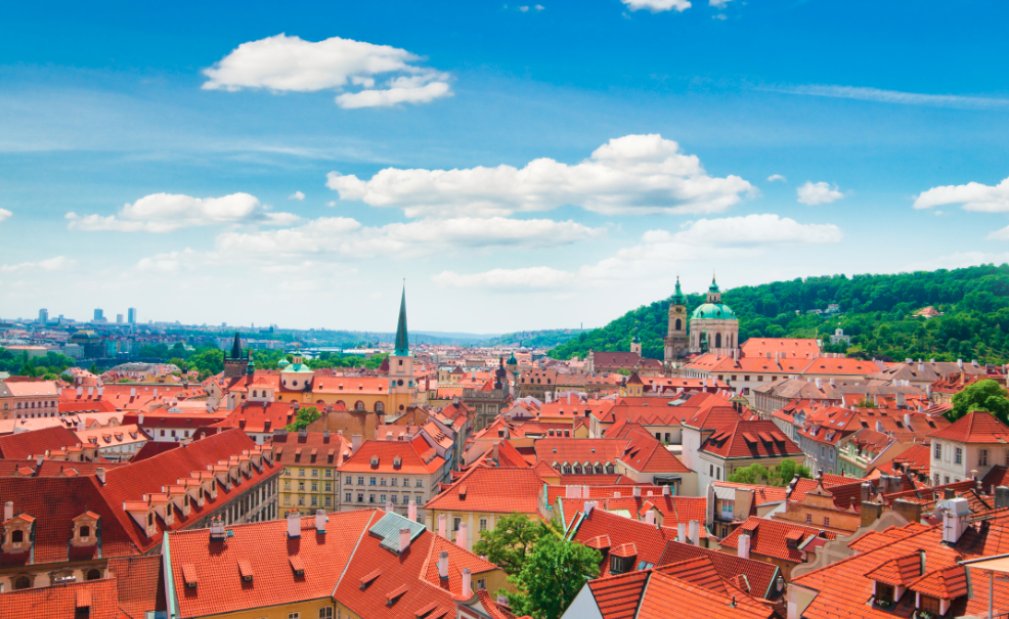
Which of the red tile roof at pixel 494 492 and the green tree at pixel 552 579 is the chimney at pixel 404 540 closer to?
the green tree at pixel 552 579

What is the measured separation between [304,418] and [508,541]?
7209 cm

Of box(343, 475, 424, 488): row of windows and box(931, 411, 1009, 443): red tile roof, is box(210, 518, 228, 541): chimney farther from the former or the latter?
box(931, 411, 1009, 443): red tile roof

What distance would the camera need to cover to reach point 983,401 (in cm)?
7912

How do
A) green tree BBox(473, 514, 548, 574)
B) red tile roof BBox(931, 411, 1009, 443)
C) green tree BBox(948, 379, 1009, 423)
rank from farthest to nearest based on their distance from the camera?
green tree BBox(948, 379, 1009, 423) < red tile roof BBox(931, 411, 1009, 443) < green tree BBox(473, 514, 548, 574)

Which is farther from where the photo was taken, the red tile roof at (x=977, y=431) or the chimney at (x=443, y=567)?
the red tile roof at (x=977, y=431)

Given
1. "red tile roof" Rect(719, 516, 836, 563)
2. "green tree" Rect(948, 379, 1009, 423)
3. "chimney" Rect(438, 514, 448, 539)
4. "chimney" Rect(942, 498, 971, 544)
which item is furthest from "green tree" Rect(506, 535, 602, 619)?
"green tree" Rect(948, 379, 1009, 423)

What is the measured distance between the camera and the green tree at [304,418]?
107938 millimetres

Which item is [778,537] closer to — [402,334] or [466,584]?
[466,584]

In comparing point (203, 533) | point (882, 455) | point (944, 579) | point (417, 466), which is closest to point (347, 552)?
point (203, 533)

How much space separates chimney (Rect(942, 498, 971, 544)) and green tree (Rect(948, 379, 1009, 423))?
197 ft

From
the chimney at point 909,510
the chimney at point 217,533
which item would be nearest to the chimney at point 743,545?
the chimney at point 909,510

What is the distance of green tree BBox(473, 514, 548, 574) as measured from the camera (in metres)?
43.8

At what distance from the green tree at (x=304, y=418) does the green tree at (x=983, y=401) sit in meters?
68.9

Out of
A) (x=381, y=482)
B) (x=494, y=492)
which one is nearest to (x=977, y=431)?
(x=494, y=492)
